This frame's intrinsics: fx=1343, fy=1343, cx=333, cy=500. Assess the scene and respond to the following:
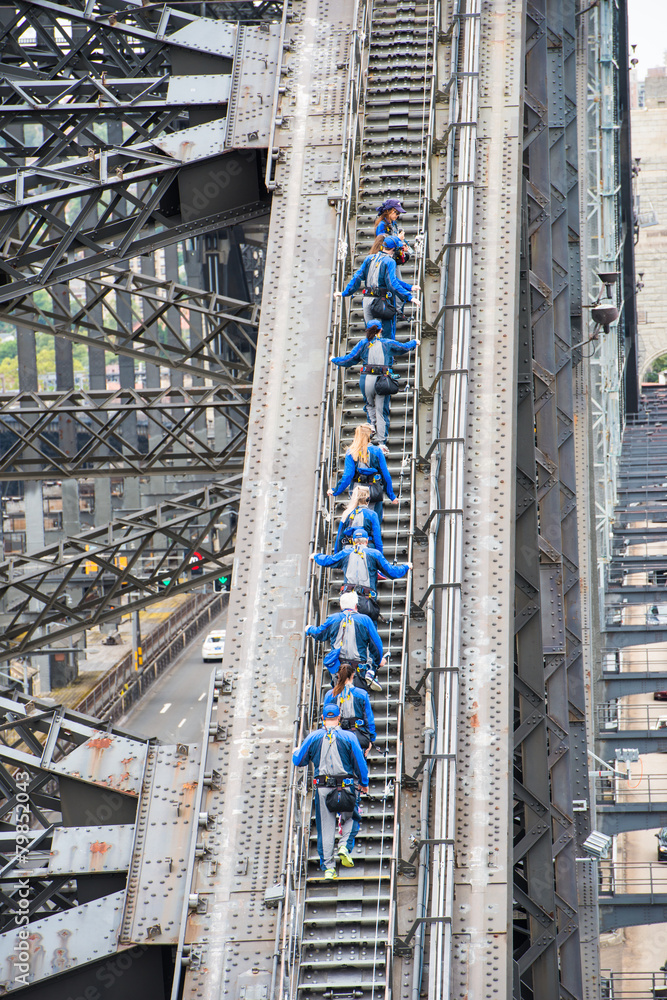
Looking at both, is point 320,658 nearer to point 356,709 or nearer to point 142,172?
point 356,709

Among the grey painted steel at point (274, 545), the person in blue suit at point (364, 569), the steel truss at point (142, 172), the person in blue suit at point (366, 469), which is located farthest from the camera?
the steel truss at point (142, 172)

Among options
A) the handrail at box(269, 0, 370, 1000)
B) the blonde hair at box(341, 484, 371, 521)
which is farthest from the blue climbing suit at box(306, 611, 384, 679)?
the blonde hair at box(341, 484, 371, 521)

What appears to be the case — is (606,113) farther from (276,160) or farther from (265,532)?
(265,532)

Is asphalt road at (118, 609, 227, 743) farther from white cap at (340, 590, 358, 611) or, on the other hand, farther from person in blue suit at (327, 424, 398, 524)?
white cap at (340, 590, 358, 611)

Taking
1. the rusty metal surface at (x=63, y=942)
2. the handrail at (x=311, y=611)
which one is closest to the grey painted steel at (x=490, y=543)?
the handrail at (x=311, y=611)

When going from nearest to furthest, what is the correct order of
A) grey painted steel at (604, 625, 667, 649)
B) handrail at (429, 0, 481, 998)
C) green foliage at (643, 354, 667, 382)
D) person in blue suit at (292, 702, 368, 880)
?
handrail at (429, 0, 481, 998) < person in blue suit at (292, 702, 368, 880) < grey painted steel at (604, 625, 667, 649) < green foliage at (643, 354, 667, 382)

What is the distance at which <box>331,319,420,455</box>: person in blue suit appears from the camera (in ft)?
47.7

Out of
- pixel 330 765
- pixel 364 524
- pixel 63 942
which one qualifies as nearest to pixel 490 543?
pixel 364 524

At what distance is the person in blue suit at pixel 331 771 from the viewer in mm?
11375

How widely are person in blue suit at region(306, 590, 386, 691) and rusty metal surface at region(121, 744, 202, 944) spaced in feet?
6.32

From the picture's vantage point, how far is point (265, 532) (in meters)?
14.2

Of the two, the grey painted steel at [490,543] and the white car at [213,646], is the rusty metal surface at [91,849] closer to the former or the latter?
the grey painted steel at [490,543]

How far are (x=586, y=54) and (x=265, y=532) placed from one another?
81.1 feet

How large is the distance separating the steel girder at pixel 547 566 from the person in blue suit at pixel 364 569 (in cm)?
436
